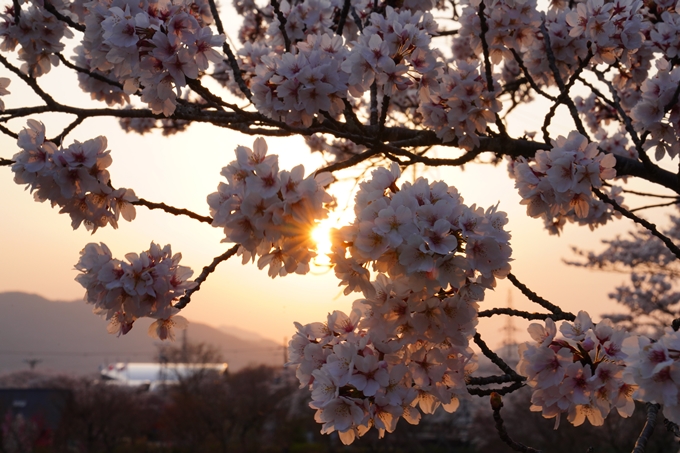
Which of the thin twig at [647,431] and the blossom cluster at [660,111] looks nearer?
the thin twig at [647,431]

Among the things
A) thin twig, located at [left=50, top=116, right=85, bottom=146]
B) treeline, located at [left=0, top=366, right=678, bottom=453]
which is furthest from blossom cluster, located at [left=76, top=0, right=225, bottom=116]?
treeline, located at [left=0, top=366, right=678, bottom=453]

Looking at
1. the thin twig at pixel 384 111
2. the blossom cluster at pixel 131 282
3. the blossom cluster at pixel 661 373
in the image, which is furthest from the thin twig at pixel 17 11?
the blossom cluster at pixel 661 373

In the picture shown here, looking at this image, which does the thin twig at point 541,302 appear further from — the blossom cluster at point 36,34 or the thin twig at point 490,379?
the blossom cluster at point 36,34

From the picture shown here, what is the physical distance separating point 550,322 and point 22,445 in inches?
902

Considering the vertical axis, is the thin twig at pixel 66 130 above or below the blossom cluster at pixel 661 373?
above

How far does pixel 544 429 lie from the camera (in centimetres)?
1684

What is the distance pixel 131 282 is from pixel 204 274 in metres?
0.30

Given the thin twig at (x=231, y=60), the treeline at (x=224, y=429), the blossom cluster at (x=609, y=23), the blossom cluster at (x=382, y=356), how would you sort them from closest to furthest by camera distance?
the blossom cluster at (x=382, y=356)
the thin twig at (x=231, y=60)
the blossom cluster at (x=609, y=23)
the treeline at (x=224, y=429)

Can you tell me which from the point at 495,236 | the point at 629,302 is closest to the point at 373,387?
the point at 495,236

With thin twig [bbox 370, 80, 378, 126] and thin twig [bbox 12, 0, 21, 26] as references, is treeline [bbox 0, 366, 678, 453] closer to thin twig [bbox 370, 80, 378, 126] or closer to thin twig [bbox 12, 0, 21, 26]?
thin twig [bbox 370, 80, 378, 126]

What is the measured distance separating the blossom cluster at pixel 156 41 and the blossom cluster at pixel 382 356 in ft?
3.35

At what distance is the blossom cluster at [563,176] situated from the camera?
1.92 meters

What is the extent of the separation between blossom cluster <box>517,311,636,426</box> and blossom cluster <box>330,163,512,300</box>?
13.9 inches

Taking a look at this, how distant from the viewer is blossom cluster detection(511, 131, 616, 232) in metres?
1.92
